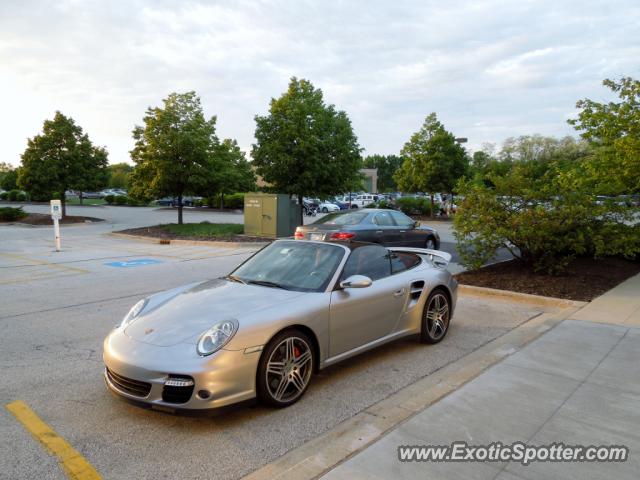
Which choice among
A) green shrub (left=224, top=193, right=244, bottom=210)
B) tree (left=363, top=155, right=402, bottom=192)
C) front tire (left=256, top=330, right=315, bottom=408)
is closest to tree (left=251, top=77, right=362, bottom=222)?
front tire (left=256, top=330, right=315, bottom=408)

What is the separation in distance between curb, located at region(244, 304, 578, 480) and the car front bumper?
0.62 metres

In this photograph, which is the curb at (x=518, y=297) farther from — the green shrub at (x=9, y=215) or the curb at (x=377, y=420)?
the green shrub at (x=9, y=215)

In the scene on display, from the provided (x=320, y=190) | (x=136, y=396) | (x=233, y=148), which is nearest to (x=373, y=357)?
(x=136, y=396)

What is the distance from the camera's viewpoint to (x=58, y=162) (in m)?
25.7

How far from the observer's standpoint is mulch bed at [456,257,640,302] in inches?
323

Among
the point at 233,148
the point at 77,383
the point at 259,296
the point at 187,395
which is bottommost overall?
the point at 77,383

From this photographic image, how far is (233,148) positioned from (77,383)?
4031 centimetres

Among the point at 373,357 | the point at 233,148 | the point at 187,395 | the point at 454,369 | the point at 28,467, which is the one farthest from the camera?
the point at 233,148

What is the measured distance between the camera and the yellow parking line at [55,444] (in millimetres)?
2931

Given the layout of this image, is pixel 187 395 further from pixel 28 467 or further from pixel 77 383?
pixel 77 383

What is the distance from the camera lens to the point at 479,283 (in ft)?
29.2

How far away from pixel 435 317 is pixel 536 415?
203 centimetres

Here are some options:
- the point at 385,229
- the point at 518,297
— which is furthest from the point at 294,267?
the point at 385,229

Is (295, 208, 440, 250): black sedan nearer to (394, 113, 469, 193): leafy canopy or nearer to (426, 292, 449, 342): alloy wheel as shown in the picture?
(426, 292, 449, 342): alloy wheel
